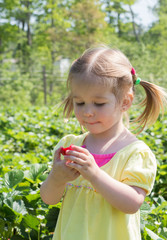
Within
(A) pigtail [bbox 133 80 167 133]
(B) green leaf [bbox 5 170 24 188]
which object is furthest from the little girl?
(B) green leaf [bbox 5 170 24 188]

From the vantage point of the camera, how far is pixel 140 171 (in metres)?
1.47

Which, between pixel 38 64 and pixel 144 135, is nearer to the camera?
pixel 144 135

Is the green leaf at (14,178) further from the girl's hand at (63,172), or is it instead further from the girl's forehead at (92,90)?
the girl's forehead at (92,90)

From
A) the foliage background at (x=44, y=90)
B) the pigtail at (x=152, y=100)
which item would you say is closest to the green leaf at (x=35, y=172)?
the foliage background at (x=44, y=90)

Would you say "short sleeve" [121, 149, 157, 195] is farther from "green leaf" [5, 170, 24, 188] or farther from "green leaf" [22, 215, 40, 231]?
"green leaf" [5, 170, 24, 188]

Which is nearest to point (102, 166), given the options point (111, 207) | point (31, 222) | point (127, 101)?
point (111, 207)

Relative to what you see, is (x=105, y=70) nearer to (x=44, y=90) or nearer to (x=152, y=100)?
(x=152, y=100)

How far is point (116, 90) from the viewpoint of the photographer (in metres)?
1.56

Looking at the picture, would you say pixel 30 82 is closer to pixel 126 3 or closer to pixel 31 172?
pixel 126 3

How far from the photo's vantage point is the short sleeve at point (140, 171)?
58.0 inches

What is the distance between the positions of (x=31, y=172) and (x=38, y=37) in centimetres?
2383

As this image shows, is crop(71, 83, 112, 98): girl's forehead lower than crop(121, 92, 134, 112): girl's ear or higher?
higher

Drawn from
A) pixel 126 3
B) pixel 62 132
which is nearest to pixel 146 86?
pixel 62 132

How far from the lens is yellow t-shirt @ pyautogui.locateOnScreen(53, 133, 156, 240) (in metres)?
1.49
